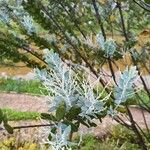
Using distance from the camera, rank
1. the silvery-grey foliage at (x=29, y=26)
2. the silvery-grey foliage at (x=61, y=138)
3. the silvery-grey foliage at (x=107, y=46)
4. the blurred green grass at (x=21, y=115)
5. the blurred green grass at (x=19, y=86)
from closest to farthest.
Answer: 1. the silvery-grey foliage at (x=61, y=138)
2. the silvery-grey foliage at (x=107, y=46)
3. the silvery-grey foliage at (x=29, y=26)
4. the blurred green grass at (x=21, y=115)
5. the blurred green grass at (x=19, y=86)

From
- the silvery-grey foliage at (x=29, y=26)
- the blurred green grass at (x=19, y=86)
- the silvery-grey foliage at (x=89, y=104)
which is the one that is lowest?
the silvery-grey foliage at (x=89, y=104)

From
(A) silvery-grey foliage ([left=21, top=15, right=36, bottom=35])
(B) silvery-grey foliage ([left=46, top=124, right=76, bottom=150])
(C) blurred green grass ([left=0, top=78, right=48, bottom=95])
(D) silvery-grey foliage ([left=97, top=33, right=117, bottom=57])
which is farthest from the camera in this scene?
(C) blurred green grass ([left=0, top=78, right=48, bottom=95])

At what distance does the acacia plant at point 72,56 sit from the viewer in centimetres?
155

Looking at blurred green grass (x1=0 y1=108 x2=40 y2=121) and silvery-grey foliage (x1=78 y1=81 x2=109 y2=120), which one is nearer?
silvery-grey foliage (x1=78 y1=81 x2=109 y2=120)

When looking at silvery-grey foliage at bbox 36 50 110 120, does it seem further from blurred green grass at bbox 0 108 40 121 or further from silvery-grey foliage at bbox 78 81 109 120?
blurred green grass at bbox 0 108 40 121

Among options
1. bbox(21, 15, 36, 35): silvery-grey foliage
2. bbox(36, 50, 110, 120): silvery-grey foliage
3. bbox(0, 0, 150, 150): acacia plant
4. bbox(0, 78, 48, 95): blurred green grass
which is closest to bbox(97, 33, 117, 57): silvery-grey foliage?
bbox(0, 0, 150, 150): acacia plant

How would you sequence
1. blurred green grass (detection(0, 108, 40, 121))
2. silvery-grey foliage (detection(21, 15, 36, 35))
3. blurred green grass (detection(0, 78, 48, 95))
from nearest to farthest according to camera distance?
silvery-grey foliage (detection(21, 15, 36, 35)) → blurred green grass (detection(0, 108, 40, 121)) → blurred green grass (detection(0, 78, 48, 95))

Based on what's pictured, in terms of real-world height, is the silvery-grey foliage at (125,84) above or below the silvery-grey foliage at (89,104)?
above

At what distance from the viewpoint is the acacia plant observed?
1555 mm

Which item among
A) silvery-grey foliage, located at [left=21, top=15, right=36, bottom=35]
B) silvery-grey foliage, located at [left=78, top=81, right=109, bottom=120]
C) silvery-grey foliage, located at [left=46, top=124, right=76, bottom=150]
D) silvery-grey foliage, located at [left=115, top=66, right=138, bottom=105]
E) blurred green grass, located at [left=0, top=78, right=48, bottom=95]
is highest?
blurred green grass, located at [left=0, top=78, right=48, bottom=95]

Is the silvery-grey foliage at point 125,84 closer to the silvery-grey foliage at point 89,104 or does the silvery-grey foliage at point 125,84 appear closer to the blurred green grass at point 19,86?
the silvery-grey foliage at point 89,104

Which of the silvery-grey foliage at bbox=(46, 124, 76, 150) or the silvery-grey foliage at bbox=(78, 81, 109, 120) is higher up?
the silvery-grey foliage at bbox=(78, 81, 109, 120)

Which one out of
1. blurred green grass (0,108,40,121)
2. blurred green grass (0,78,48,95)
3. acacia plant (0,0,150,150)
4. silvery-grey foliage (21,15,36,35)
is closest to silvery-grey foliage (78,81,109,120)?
acacia plant (0,0,150,150)

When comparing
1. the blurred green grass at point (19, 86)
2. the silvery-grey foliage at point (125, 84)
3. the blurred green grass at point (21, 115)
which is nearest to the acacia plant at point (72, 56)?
the silvery-grey foliage at point (125, 84)
